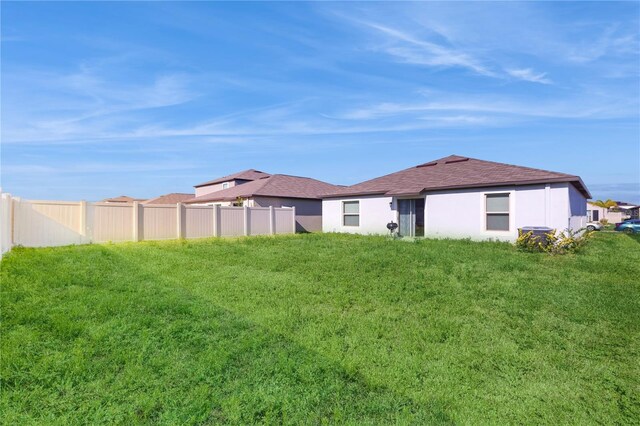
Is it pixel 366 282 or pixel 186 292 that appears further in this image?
pixel 366 282

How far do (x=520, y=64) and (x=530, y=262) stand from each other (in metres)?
7.47

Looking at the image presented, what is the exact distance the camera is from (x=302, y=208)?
2656 cm

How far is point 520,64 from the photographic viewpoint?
13.1m

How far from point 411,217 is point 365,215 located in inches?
106

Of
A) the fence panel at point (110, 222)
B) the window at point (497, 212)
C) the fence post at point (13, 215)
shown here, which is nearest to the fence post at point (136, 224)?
the fence panel at point (110, 222)

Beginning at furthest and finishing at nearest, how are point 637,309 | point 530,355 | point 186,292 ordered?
point 186,292, point 637,309, point 530,355

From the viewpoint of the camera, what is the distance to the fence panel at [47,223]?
1168cm

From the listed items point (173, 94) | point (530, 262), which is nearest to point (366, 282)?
point (530, 262)

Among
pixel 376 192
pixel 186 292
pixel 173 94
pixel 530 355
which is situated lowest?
pixel 530 355

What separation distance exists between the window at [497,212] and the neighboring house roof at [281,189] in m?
10.3

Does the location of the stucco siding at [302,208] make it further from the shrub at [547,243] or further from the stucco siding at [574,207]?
the stucco siding at [574,207]

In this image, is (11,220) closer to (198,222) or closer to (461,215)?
(198,222)

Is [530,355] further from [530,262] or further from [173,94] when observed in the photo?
[173,94]

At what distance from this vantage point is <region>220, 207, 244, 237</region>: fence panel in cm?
1858
